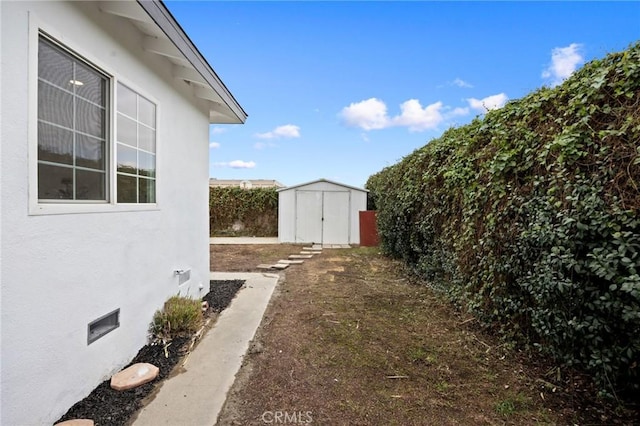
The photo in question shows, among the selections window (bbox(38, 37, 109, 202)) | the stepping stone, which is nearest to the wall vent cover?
the stepping stone

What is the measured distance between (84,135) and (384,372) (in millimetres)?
3416

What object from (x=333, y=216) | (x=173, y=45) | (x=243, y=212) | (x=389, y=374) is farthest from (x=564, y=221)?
(x=243, y=212)

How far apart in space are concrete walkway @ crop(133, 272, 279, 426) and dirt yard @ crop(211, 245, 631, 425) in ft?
0.42

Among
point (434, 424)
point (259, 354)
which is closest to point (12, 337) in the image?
point (259, 354)

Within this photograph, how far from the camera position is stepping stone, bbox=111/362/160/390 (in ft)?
8.16

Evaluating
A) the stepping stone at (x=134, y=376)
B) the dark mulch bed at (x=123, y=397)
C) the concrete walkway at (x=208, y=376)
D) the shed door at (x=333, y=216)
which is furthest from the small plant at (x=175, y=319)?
the shed door at (x=333, y=216)

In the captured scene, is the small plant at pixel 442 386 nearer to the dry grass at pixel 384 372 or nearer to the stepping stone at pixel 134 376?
the dry grass at pixel 384 372

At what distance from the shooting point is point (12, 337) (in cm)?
167

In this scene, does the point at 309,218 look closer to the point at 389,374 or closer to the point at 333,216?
the point at 333,216

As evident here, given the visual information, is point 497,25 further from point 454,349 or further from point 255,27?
point 454,349

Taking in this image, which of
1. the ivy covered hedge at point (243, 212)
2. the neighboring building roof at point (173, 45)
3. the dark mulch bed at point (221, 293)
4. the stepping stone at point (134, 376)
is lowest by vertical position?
the dark mulch bed at point (221, 293)

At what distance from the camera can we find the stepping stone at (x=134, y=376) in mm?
2487

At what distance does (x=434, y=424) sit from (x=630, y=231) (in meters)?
1.88

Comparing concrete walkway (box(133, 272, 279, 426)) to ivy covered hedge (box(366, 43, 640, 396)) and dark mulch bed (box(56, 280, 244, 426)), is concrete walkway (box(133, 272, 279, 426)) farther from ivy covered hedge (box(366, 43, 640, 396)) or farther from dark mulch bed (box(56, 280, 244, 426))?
ivy covered hedge (box(366, 43, 640, 396))
